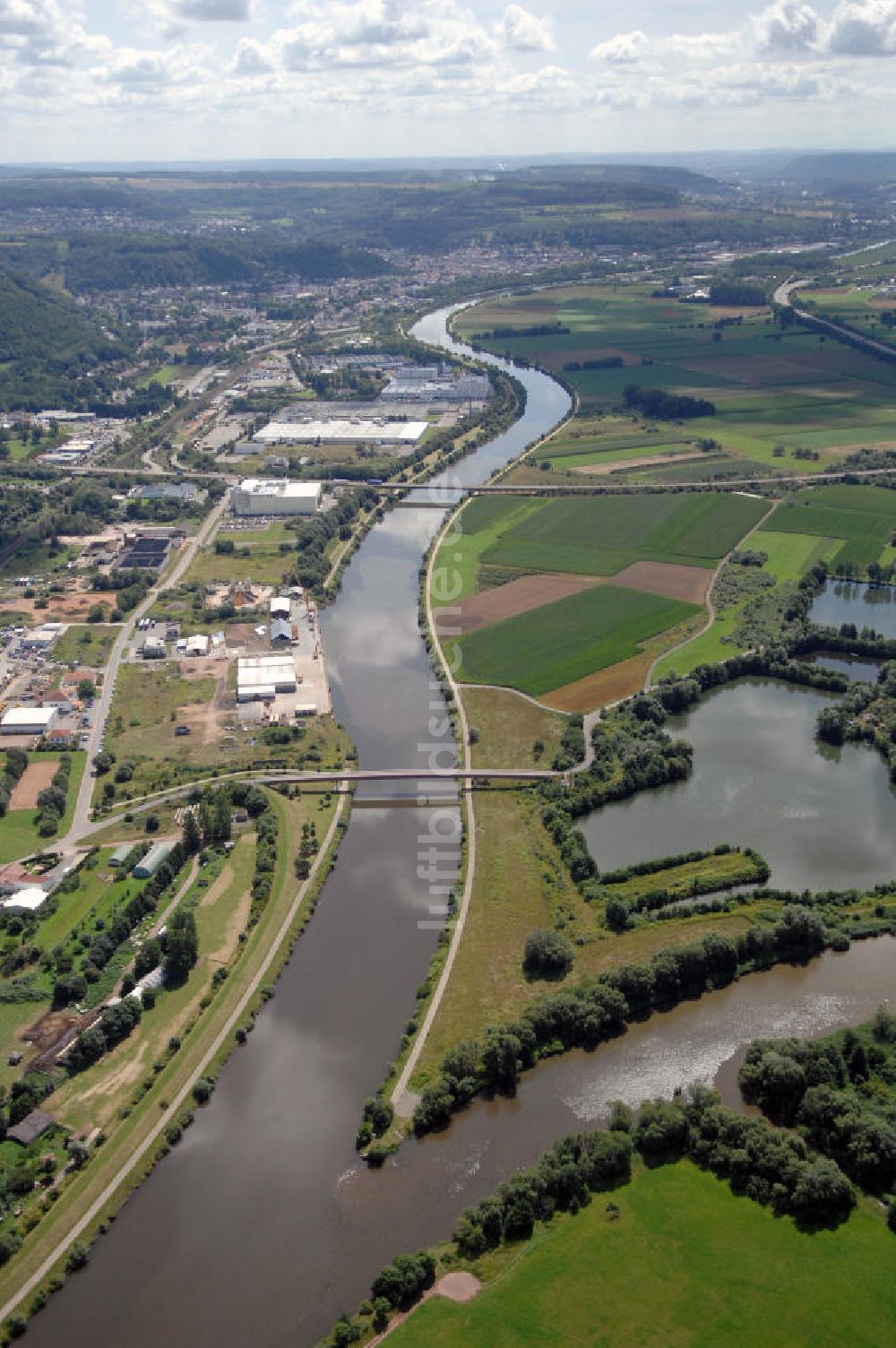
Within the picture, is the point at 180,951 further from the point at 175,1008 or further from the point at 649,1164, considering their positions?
the point at 649,1164

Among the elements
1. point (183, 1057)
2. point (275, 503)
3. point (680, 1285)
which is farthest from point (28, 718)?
point (680, 1285)

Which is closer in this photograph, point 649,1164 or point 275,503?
point 649,1164

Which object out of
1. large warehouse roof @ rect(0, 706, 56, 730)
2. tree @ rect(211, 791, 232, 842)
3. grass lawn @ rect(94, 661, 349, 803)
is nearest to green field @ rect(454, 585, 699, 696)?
grass lawn @ rect(94, 661, 349, 803)

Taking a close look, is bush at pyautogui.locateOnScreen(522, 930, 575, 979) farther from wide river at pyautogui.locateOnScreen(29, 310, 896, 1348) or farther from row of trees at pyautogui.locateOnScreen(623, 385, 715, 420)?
row of trees at pyautogui.locateOnScreen(623, 385, 715, 420)

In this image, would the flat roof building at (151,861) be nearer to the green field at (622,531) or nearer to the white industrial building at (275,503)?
the green field at (622,531)

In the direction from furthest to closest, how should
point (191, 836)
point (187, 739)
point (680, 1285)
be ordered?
point (187, 739), point (191, 836), point (680, 1285)

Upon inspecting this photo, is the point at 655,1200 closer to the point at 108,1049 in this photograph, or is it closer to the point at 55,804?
the point at 108,1049
